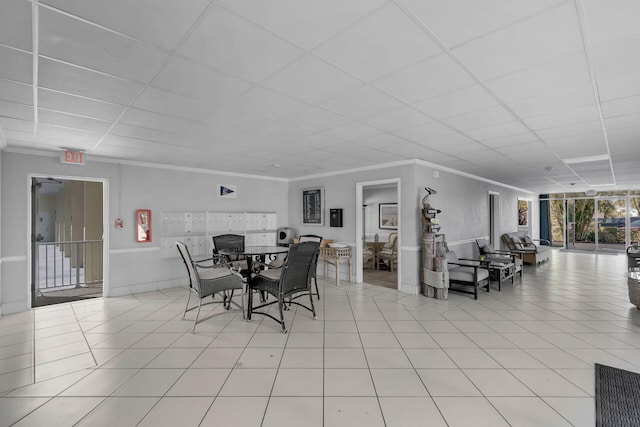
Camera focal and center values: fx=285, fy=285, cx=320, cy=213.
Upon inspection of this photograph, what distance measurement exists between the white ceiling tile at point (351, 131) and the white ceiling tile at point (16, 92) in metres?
2.73

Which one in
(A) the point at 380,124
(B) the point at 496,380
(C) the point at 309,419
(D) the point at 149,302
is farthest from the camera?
(D) the point at 149,302

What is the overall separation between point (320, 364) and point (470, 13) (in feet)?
9.25

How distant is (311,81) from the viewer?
2223mm

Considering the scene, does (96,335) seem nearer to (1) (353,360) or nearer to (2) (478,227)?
(1) (353,360)

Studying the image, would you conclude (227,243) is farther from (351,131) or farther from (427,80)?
(427,80)

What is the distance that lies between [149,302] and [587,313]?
6.62 meters

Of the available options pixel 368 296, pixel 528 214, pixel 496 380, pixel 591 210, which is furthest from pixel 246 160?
pixel 591 210

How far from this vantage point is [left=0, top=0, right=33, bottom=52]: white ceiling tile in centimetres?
140

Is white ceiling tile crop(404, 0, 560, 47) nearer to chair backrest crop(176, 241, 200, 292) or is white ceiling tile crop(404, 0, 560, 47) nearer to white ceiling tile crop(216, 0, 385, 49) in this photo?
white ceiling tile crop(216, 0, 385, 49)

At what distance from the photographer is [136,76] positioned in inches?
83.4

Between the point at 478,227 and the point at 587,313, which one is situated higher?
the point at 478,227

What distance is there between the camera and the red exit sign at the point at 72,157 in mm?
4391

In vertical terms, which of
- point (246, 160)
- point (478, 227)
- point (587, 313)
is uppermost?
point (246, 160)

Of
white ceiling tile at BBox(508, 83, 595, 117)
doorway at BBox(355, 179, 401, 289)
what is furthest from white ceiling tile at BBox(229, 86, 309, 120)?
doorway at BBox(355, 179, 401, 289)
